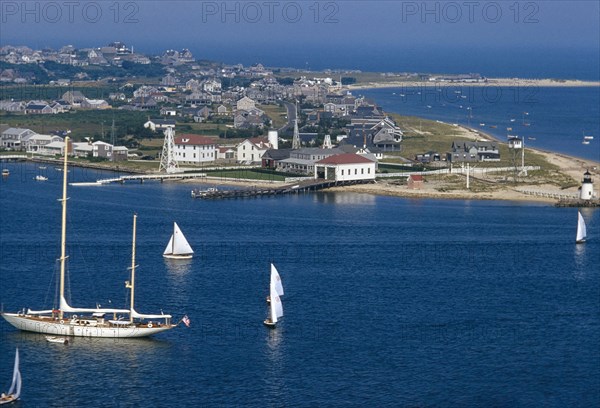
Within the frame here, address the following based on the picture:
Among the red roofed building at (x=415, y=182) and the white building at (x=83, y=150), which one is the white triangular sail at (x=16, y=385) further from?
the white building at (x=83, y=150)

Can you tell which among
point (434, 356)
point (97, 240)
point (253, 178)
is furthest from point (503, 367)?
point (253, 178)

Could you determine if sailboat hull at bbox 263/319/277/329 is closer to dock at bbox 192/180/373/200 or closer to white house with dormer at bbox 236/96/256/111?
dock at bbox 192/180/373/200

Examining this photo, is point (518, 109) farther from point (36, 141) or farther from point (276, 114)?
point (36, 141)

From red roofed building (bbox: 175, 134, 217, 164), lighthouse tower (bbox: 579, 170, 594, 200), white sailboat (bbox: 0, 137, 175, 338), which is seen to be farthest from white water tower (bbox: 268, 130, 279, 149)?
white sailboat (bbox: 0, 137, 175, 338)

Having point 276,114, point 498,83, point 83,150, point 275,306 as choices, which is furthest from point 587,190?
point 498,83

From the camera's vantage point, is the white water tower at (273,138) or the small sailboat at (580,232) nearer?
the small sailboat at (580,232)

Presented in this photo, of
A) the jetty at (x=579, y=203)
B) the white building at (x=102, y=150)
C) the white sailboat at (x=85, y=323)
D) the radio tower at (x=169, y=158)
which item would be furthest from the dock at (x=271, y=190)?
the white sailboat at (x=85, y=323)

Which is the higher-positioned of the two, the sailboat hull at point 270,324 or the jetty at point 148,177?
the jetty at point 148,177

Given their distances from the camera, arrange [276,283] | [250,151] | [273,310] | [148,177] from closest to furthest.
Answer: [273,310] → [276,283] → [148,177] → [250,151]
